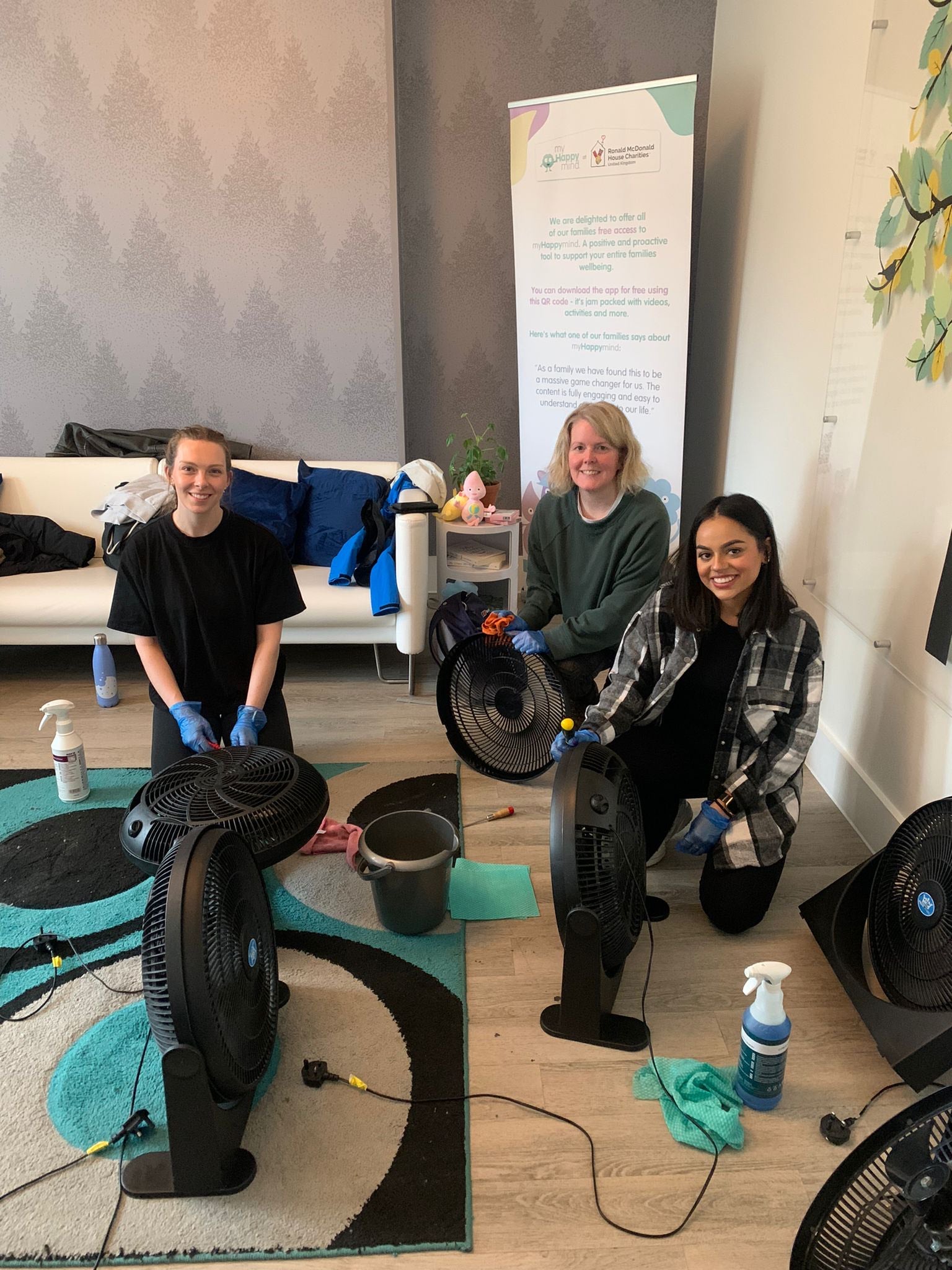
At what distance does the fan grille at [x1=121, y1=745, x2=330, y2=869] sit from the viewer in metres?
1.53

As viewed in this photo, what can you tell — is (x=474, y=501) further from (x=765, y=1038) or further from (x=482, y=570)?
(x=765, y=1038)

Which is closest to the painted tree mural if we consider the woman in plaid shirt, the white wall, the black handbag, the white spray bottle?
the white wall

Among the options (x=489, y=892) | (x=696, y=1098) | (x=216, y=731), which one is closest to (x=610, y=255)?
(x=216, y=731)

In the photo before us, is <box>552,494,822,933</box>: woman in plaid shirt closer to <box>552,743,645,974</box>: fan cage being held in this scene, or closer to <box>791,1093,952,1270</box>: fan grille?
<box>552,743,645,974</box>: fan cage being held

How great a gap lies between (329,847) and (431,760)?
50 centimetres

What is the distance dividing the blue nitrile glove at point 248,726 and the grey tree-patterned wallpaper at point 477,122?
2.16 meters

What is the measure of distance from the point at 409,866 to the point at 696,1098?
0.63 metres

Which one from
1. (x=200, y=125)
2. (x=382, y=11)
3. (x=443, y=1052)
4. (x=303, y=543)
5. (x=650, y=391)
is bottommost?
(x=443, y=1052)

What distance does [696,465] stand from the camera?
3752mm

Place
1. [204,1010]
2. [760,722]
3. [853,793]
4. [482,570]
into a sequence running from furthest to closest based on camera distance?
1. [482,570]
2. [853,793]
3. [760,722]
4. [204,1010]

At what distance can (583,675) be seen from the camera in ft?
7.79

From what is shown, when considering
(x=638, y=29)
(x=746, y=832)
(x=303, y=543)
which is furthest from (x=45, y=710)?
(x=638, y=29)

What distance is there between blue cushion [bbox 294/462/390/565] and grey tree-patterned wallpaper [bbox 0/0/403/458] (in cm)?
39

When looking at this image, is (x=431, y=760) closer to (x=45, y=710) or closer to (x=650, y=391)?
(x=45, y=710)
